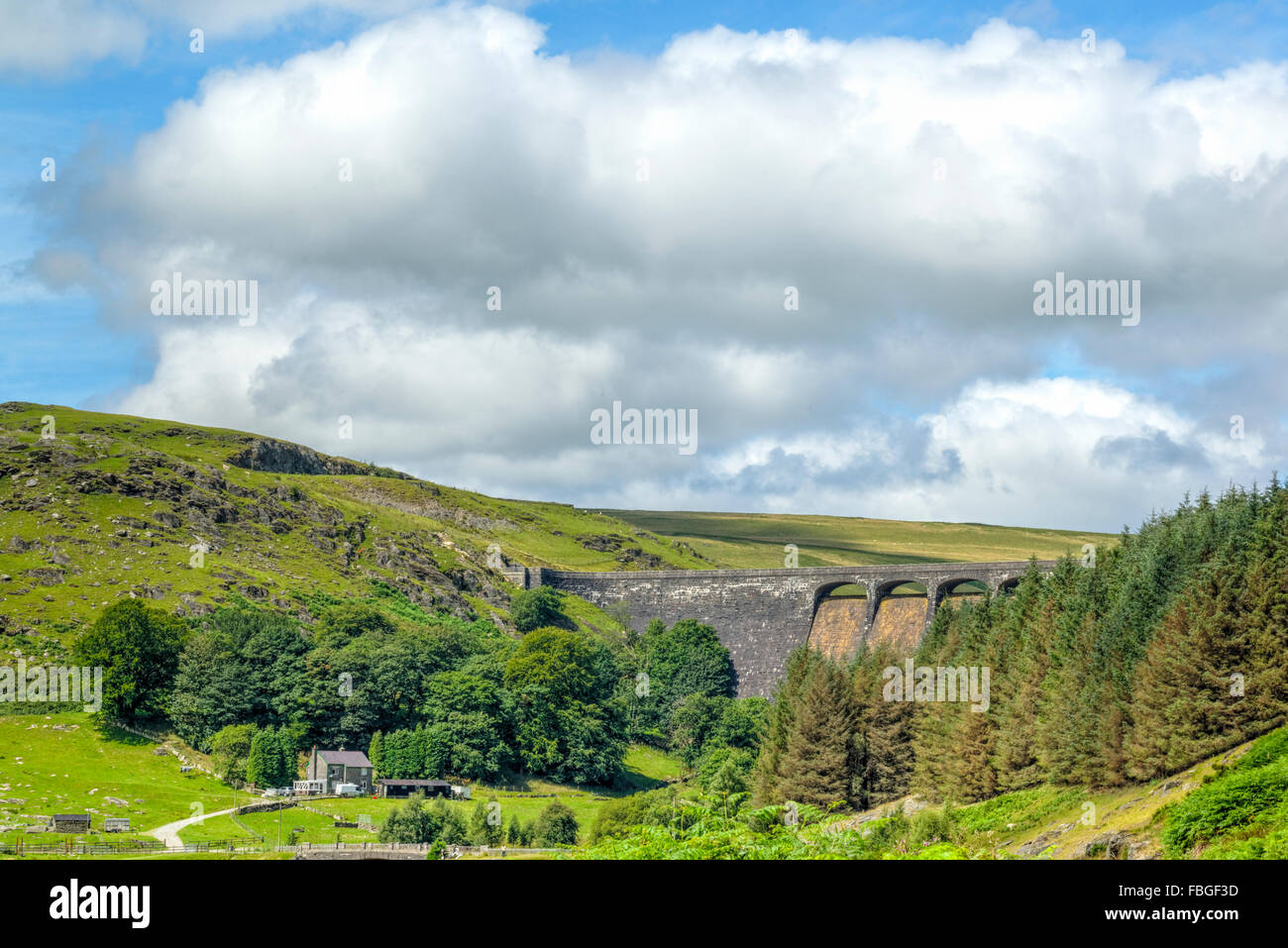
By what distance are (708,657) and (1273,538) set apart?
119m

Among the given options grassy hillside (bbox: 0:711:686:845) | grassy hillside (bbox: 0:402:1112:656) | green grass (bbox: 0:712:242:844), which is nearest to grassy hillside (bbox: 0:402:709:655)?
grassy hillside (bbox: 0:402:1112:656)

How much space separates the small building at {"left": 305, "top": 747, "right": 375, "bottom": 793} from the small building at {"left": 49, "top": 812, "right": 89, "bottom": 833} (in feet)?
98.5

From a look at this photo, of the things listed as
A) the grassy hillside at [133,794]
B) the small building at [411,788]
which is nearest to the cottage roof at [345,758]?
the small building at [411,788]

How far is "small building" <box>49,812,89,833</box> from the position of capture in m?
75.0

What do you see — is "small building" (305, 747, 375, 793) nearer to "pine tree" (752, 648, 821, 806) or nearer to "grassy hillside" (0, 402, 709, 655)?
"grassy hillside" (0, 402, 709, 655)

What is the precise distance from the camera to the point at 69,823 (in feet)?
248

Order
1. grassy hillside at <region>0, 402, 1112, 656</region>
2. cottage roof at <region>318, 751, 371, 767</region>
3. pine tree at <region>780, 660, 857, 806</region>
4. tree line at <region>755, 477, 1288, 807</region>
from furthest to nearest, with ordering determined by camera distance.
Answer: grassy hillside at <region>0, 402, 1112, 656</region> → cottage roof at <region>318, 751, 371, 767</region> → pine tree at <region>780, 660, 857, 806</region> → tree line at <region>755, 477, 1288, 807</region>

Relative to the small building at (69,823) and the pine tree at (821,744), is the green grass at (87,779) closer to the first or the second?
the small building at (69,823)

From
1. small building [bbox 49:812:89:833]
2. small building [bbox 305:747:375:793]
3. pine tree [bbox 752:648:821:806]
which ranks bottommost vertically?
small building [bbox 305:747:375:793]

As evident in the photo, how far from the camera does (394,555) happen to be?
582 feet

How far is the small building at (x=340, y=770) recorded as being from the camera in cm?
10556

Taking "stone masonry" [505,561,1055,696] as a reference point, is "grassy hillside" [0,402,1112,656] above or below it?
above
